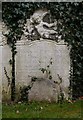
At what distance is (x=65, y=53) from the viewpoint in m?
7.78

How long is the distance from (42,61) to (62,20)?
0.96m

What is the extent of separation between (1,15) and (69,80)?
1.97m

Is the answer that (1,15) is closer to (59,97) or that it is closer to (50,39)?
(50,39)

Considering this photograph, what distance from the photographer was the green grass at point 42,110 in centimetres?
632

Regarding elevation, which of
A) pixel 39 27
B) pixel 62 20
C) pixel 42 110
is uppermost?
pixel 62 20

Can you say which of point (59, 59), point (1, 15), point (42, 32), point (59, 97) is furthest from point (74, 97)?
point (1, 15)

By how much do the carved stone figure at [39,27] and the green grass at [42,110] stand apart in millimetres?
1395

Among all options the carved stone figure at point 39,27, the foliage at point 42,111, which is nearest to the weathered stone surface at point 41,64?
the carved stone figure at point 39,27

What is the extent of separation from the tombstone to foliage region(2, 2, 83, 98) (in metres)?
0.13

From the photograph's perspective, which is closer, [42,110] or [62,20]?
[42,110]

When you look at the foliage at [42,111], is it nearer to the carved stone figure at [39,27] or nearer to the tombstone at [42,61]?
the tombstone at [42,61]

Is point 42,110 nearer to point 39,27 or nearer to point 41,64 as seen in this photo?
point 41,64

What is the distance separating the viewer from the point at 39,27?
25.5 ft

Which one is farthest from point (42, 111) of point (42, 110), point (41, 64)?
point (41, 64)
